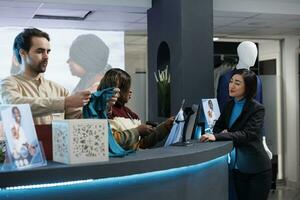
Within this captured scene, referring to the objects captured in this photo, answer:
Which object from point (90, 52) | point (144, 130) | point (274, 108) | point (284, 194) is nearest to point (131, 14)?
point (90, 52)

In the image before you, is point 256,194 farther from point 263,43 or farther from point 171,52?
point 263,43

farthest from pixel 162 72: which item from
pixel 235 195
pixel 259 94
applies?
pixel 235 195

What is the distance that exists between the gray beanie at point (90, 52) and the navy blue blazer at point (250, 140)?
3.89 m

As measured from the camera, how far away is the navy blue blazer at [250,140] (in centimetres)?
319

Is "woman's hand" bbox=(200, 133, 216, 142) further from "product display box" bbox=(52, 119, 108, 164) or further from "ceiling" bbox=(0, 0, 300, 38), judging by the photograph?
"ceiling" bbox=(0, 0, 300, 38)

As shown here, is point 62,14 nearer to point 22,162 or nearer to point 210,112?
point 210,112

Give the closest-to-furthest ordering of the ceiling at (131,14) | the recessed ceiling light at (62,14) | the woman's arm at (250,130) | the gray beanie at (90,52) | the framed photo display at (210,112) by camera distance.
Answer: the woman's arm at (250,130)
the framed photo display at (210,112)
the ceiling at (131,14)
the recessed ceiling light at (62,14)
the gray beanie at (90,52)

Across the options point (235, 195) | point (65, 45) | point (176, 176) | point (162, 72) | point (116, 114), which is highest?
point (65, 45)

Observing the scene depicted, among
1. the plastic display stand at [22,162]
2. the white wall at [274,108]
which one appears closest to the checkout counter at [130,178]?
the plastic display stand at [22,162]

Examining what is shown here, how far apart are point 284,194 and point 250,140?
13.3 feet

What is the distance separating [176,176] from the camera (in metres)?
2.37

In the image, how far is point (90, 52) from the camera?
6895 millimetres

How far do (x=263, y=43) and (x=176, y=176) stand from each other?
21.3 ft

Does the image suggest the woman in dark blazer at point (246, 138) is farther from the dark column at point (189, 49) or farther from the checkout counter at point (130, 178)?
the dark column at point (189, 49)
